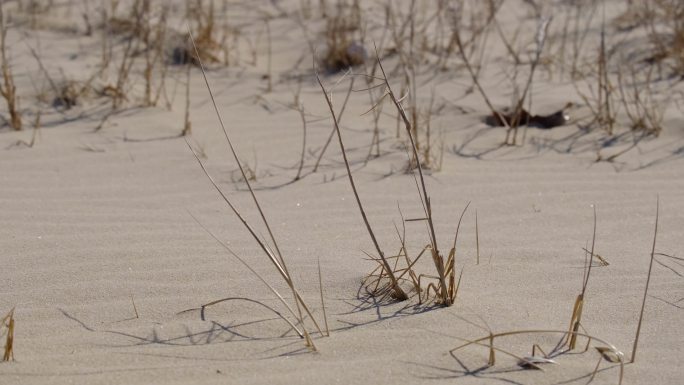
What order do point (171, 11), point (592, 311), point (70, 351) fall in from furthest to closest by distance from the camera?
point (171, 11) < point (592, 311) < point (70, 351)

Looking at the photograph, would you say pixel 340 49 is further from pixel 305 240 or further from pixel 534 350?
pixel 534 350

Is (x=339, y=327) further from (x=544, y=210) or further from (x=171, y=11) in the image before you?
(x=171, y=11)

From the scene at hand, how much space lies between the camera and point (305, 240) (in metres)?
3.59

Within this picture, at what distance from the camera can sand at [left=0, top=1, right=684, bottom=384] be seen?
249 centimetres

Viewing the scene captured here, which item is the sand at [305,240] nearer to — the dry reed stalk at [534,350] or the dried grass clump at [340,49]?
the dry reed stalk at [534,350]

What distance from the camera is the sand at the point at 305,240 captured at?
2490 millimetres

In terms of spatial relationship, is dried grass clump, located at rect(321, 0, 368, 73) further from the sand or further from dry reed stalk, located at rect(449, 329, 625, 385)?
dry reed stalk, located at rect(449, 329, 625, 385)

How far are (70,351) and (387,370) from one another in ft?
2.69

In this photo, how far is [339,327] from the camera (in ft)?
8.80

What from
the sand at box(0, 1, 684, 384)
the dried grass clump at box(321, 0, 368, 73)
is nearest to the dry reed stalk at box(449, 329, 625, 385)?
the sand at box(0, 1, 684, 384)

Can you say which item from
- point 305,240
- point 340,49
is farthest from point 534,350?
point 340,49

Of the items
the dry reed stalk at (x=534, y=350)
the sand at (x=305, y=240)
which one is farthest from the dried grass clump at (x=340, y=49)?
the dry reed stalk at (x=534, y=350)

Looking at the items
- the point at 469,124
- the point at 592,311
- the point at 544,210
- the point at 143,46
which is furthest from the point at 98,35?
the point at 592,311

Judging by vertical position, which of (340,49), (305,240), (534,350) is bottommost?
(305,240)
